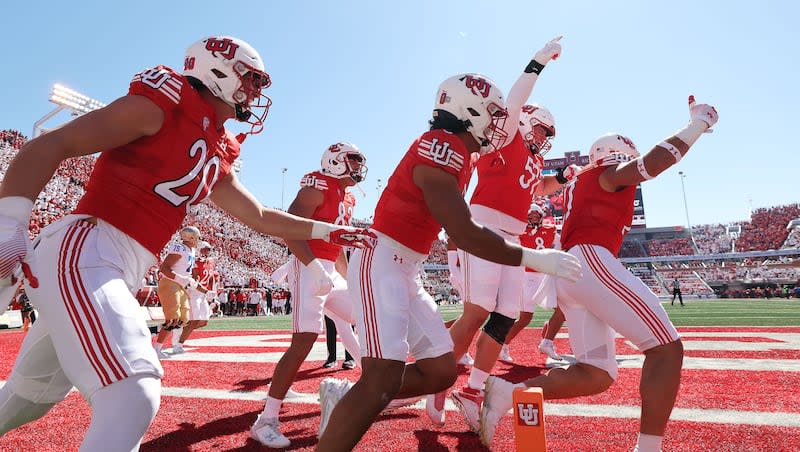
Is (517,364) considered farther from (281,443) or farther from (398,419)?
(281,443)

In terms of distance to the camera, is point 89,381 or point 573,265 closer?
point 89,381

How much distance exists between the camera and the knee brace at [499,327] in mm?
4102

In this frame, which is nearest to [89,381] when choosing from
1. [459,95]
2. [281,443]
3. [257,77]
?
[257,77]

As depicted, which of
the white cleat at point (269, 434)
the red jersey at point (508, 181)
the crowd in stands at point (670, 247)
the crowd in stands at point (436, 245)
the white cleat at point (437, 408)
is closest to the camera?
the white cleat at point (269, 434)

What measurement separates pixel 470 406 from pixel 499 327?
32.5 inches

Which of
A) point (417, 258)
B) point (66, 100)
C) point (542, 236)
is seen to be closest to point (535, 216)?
point (542, 236)

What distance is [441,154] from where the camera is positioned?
2.51m

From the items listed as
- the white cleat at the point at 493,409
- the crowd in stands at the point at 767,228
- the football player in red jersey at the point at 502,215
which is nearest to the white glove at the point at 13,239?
the white cleat at the point at 493,409

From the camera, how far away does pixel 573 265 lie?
93.0 inches

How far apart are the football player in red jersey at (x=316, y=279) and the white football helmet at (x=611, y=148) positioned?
2.09 metres

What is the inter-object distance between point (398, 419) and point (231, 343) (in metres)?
6.70

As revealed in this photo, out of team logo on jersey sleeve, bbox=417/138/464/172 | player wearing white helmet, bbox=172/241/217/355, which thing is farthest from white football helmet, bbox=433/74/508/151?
player wearing white helmet, bbox=172/241/217/355

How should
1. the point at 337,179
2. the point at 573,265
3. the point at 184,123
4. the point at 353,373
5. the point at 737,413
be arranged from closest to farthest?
1. the point at 184,123
2. the point at 573,265
3. the point at 737,413
4. the point at 337,179
5. the point at 353,373

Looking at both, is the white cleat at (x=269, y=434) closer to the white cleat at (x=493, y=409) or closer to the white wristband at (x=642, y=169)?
the white cleat at (x=493, y=409)
